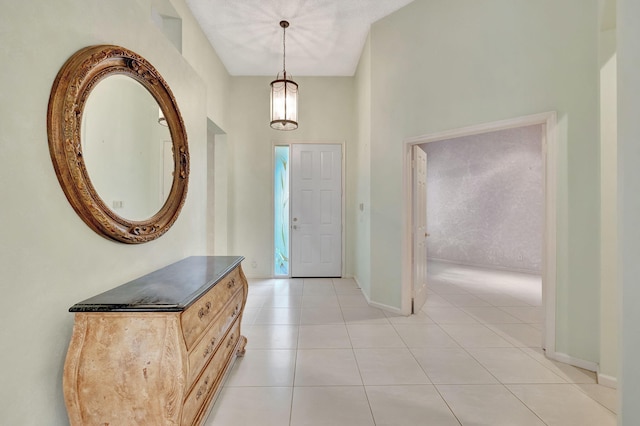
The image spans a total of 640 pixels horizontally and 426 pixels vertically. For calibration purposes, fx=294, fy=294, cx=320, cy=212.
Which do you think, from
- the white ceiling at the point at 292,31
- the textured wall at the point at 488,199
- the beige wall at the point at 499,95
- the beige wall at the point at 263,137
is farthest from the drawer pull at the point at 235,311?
the textured wall at the point at 488,199

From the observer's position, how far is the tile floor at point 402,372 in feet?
6.01

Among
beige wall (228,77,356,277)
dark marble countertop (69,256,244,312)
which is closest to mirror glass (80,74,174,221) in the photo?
dark marble countertop (69,256,244,312)

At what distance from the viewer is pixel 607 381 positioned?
6.91 ft

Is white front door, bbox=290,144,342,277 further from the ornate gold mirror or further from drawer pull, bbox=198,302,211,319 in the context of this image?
drawer pull, bbox=198,302,211,319

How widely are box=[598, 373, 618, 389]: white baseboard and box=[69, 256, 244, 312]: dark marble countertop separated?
2.80m

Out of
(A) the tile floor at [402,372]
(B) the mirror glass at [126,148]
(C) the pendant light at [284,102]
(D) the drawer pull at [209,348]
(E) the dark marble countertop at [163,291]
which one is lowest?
(A) the tile floor at [402,372]

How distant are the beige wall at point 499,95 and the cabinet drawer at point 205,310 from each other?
2.17 meters

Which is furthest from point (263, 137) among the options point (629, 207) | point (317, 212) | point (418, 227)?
point (629, 207)

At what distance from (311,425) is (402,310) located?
204cm

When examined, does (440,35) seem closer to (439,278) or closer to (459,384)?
(459,384)

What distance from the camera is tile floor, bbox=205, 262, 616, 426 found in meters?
1.83

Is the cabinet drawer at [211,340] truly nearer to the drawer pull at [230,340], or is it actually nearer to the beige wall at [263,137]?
the drawer pull at [230,340]

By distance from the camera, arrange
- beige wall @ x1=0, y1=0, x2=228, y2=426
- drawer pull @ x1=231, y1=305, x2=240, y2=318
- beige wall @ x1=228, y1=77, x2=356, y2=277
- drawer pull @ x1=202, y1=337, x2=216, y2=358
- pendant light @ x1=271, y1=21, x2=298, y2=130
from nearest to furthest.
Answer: beige wall @ x1=0, y1=0, x2=228, y2=426
drawer pull @ x1=202, y1=337, x2=216, y2=358
drawer pull @ x1=231, y1=305, x2=240, y2=318
pendant light @ x1=271, y1=21, x2=298, y2=130
beige wall @ x1=228, y1=77, x2=356, y2=277

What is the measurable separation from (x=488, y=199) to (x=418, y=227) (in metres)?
3.64
